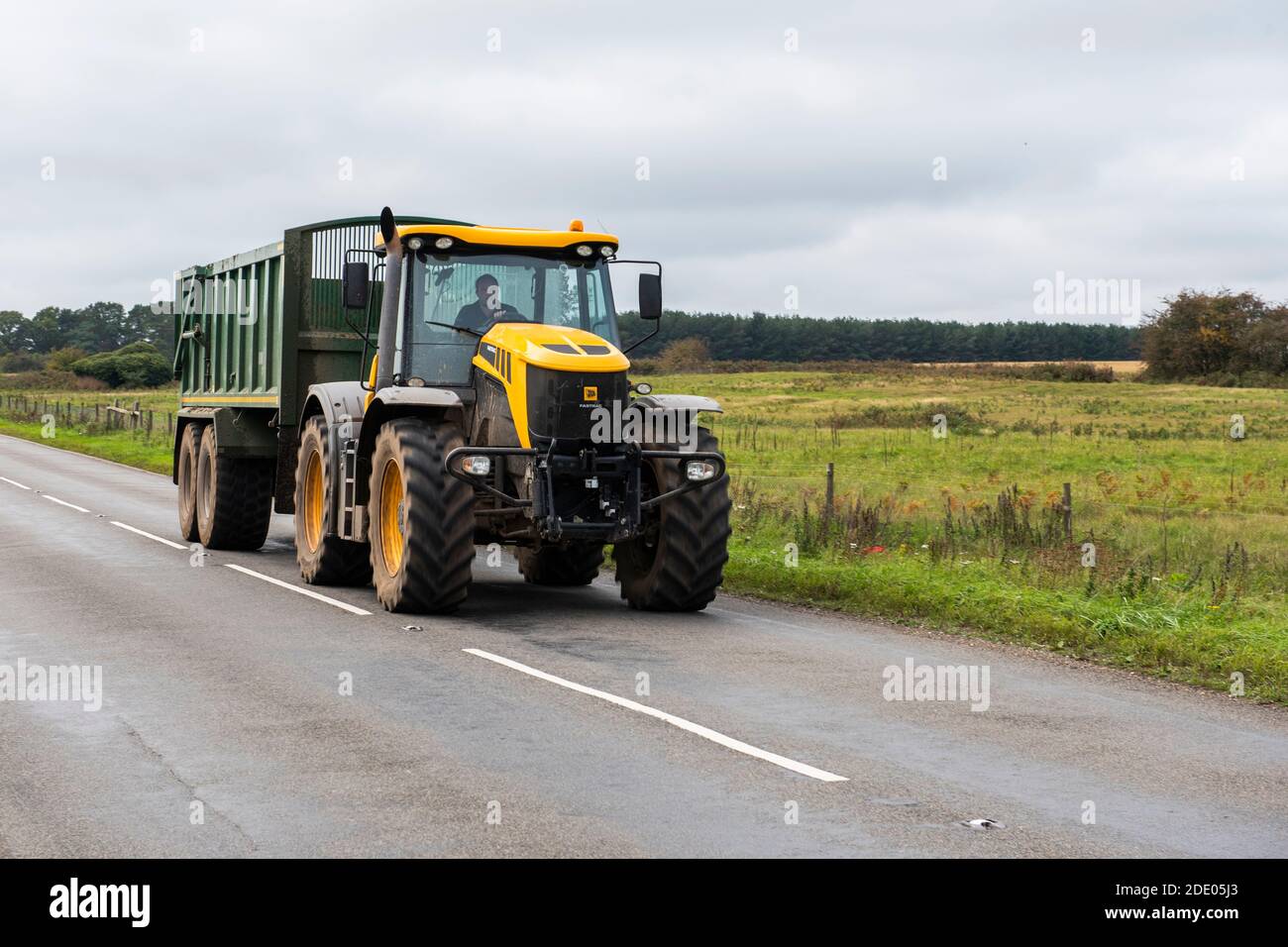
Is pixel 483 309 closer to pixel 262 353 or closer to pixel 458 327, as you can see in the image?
pixel 458 327

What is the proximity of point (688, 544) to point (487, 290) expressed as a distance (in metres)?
2.91

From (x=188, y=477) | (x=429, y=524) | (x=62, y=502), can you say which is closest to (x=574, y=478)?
(x=429, y=524)

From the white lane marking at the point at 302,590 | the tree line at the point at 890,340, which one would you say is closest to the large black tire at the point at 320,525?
the white lane marking at the point at 302,590

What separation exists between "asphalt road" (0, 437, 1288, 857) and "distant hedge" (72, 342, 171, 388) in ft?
324

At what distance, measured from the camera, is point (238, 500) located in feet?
60.5

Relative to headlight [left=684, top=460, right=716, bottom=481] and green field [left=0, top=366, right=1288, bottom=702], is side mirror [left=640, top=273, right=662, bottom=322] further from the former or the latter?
green field [left=0, top=366, right=1288, bottom=702]

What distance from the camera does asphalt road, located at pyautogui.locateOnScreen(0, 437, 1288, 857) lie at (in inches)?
243

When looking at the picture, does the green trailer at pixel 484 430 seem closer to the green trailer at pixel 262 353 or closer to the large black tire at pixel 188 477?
the green trailer at pixel 262 353

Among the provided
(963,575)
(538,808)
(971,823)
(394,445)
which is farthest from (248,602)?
(971,823)

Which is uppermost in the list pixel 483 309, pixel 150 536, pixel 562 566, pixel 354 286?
pixel 354 286

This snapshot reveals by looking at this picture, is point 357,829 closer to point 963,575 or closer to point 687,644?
point 687,644

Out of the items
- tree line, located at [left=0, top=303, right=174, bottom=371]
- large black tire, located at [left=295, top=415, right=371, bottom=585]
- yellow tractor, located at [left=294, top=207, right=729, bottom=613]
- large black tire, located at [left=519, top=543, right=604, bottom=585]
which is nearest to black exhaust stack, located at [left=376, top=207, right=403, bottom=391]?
yellow tractor, located at [left=294, top=207, right=729, bottom=613]

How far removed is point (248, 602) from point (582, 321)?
→ 390cm

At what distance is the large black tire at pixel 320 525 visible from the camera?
1449 centimetres
